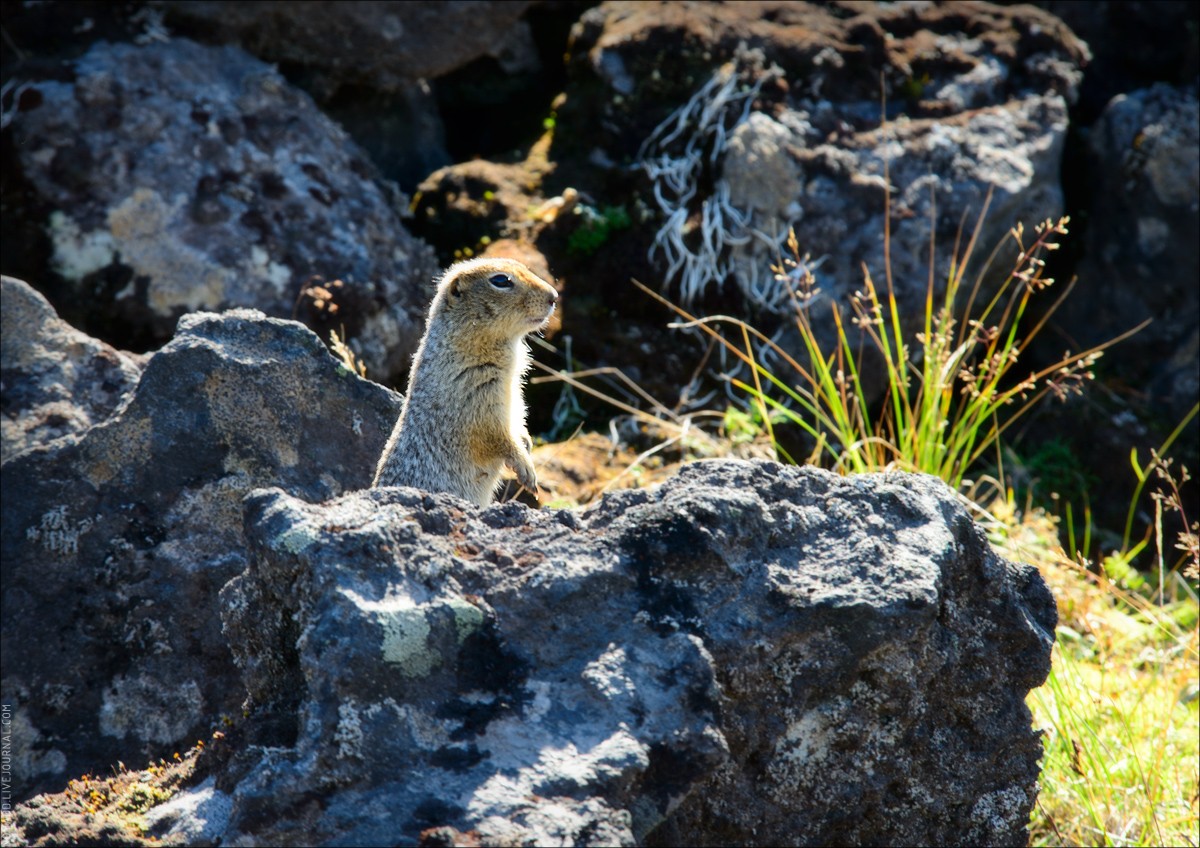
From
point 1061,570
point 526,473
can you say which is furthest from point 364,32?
point 1061,570

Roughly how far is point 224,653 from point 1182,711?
16.2 ft

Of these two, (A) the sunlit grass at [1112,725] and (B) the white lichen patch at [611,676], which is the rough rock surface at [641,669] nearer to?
(B) the white lichen patch at [611,676]

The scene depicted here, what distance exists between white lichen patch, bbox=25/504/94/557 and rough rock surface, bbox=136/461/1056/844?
5.00ft

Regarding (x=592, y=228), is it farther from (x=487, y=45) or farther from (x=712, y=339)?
(x=487, y=45)

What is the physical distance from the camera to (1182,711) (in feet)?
20.0

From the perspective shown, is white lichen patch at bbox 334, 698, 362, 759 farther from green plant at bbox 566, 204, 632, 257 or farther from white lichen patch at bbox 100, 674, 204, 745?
green plant at bbox 566, 204, 632, 257

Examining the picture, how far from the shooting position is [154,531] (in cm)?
470

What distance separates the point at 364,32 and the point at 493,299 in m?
3.86

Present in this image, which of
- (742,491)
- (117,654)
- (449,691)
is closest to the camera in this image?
(449,691)

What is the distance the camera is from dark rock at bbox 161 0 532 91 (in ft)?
27.4

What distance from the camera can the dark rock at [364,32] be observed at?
8.36 m

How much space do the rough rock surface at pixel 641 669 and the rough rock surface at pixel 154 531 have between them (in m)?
1.21

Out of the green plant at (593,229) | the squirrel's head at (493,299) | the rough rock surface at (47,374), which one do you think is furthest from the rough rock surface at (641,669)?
the green plant at (593,229)

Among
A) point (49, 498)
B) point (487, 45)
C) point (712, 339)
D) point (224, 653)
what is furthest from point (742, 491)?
point (487, 45)
